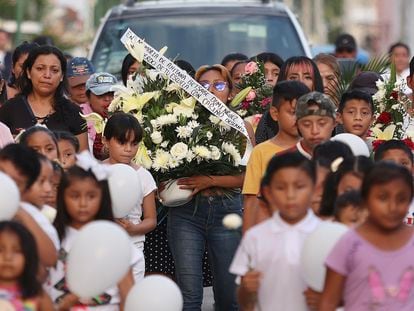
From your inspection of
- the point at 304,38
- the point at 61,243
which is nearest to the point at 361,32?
the point at 304,38

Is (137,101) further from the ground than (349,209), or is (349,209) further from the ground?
(137,101)

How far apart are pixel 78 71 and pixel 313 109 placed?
14.0 ft

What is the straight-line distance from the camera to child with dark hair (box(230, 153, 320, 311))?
7.41 meters

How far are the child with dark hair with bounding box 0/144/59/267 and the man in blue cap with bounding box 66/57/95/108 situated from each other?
4.76 meters

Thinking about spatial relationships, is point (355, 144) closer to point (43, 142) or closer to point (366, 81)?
point (43, 142)

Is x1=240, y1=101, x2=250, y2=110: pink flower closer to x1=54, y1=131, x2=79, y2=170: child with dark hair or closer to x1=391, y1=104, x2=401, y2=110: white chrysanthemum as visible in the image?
x1=391, y1=104, x2=401, y2=110: white chrysanthemum

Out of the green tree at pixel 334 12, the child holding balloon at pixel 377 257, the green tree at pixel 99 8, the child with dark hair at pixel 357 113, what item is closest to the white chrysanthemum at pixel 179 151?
the child with dark hair at pixel 357 113

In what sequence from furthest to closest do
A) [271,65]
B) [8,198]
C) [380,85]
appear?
1. [271,65]
2. [380,85]
3. [8,198]

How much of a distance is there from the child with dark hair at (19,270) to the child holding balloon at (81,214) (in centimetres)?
58

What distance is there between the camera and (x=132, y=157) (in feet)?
32.8

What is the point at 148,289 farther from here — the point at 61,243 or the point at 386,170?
A: the point at 386,170

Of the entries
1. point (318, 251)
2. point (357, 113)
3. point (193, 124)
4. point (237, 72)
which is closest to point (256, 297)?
point (318, 251)

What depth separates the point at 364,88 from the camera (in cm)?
1196

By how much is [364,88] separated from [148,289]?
4780mm
